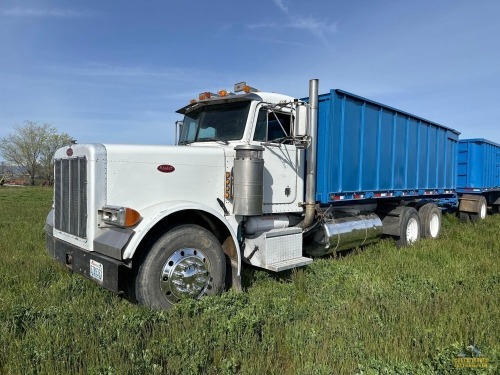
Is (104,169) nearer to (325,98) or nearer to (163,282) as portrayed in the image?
(163,282)

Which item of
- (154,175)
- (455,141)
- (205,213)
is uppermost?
(455,141)

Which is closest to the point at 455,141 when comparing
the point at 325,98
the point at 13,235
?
the point at 325,98

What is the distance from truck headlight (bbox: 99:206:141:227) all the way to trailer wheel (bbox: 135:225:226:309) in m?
0.35

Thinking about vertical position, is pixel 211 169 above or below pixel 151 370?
above

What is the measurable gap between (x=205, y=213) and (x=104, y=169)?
4.01ft

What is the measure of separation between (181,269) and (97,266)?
2.80ft

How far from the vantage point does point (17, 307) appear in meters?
3.57

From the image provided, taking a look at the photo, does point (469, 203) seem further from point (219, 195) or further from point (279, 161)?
point (219, 195)

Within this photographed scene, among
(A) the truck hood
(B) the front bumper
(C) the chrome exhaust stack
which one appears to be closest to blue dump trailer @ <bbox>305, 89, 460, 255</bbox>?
(C) the chrome exhaust stack

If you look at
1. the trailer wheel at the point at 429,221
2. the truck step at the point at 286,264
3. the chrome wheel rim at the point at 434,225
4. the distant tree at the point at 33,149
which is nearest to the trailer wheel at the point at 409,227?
the trailer wheel at the point at 429,221

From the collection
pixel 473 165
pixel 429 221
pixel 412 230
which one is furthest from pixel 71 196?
pixel 473 165

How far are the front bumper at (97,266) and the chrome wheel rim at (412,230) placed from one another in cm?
677

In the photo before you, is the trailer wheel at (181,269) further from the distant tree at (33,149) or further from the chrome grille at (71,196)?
the distant tree at (33,149)

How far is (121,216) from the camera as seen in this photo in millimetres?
3797
